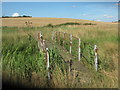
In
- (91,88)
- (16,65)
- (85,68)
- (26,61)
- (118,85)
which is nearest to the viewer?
(91,88)

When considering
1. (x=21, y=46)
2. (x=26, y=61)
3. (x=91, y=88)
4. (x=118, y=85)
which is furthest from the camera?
(x=21, y=46)

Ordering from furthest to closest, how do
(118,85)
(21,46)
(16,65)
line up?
1. (21,46)
2. (16,65)
3. (118,85)

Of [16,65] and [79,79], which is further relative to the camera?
[16,65]

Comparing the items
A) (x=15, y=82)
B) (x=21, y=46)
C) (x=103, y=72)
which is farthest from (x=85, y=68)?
(x=21, y=46)

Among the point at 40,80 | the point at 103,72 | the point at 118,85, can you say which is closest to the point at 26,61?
the point at 40,80

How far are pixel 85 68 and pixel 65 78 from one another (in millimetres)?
1621

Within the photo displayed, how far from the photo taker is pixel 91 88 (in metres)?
3.91

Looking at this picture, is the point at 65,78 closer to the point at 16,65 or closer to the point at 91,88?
Answer: the point at 91,88

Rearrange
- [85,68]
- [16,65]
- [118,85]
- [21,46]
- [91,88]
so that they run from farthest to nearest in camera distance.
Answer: [21,46] < [85,68] < [16,65] < [118,85] < [91,88]

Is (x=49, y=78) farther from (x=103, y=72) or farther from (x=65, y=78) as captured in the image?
(x=103, y=72)

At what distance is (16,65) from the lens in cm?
489

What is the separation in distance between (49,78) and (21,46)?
3642 millimetres

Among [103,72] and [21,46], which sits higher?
[21,46]

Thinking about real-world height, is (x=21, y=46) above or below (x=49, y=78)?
above
